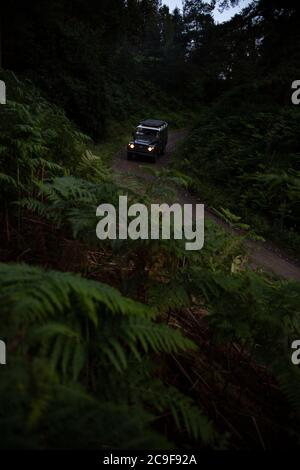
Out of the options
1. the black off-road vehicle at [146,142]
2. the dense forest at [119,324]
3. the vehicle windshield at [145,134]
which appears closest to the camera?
the dense forest at [119,324]

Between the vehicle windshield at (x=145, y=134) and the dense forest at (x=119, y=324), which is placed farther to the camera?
the vehicle windshield at (x=145, y=134)

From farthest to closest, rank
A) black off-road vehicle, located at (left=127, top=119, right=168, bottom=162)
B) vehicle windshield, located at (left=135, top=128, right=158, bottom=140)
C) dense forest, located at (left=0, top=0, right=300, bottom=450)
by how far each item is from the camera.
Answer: vehicle windshield, located at (left=135, top=128, right=158, bottom=140)
black off-road vehicle, located at (left=127, top=119, right=168, bottom=162)
dense forest, located at (left=0, top=0, right=300, bottom=450)

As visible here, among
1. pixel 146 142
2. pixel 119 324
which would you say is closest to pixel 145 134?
pixel 146 142

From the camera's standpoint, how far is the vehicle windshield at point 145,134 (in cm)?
2048

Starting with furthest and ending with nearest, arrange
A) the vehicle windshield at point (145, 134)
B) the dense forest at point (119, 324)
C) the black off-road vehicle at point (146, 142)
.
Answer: the vehicle windshield at point (145, 134) < the black off-road vehicle at point (146, 142) < the dense forest at point (119, 324)

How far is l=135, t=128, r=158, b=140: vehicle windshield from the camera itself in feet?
67.2

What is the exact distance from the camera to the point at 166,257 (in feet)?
10.7

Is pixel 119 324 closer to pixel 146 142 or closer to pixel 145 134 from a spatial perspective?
pixel 146 142

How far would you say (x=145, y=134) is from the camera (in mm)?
20594

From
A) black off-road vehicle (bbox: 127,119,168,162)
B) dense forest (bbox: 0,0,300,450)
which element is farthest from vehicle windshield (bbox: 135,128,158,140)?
dense forest (bbox: 0,0,300,450)

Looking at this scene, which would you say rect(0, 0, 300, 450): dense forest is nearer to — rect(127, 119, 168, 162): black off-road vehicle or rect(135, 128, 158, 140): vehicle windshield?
rect(127, 119, 168, 162): black off-road vehicle

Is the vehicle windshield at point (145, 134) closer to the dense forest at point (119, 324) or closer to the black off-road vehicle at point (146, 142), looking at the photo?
the black off-road vehicle at point (146, 142)

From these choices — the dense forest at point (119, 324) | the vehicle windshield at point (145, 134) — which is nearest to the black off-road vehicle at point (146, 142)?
the vehicle windshield at point (145, 134)
